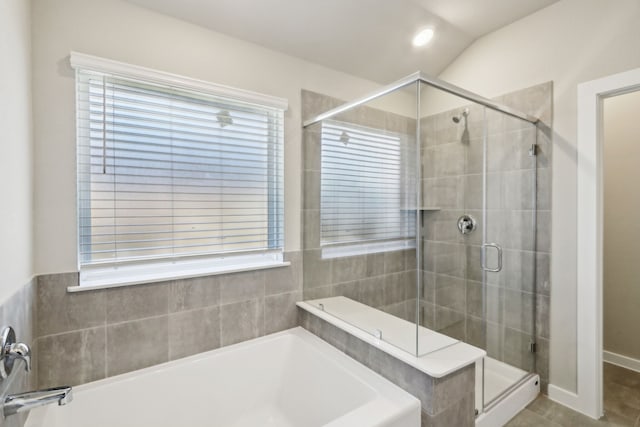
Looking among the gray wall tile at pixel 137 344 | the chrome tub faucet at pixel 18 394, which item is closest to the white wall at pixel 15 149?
the chrome tub faucet at pixel 18 394

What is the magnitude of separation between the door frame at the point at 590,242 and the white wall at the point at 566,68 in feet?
0.16

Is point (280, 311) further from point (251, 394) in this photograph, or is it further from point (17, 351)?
point (17, 351)

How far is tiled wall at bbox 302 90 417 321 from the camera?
6.78ft

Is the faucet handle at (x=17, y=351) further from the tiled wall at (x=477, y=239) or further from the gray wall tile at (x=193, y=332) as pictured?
the tiled wall at (x=477, y=239)

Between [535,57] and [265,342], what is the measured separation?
2714 millimetres

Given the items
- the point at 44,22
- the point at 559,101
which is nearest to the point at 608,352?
the point at 559,101

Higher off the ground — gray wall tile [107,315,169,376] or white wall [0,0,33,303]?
white wall [0,0,33,303]

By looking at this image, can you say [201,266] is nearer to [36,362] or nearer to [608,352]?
[36,362]

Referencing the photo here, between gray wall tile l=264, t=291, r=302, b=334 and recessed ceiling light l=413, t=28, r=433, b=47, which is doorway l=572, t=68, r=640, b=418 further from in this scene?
gray wall tile l=264, t=291, r=302, b=334

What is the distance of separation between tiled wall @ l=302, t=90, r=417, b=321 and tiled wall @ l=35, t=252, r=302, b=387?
8.0 inches

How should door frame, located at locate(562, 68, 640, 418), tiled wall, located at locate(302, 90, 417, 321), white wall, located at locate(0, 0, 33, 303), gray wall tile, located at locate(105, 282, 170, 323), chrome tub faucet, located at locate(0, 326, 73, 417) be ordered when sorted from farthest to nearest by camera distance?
tiled wall, located at locate(302, 90, 417, 321) → door frame, located at locate(562, 68, 640, 418) → gray wall tile, located at locate(105, 282, 170, 323) → white wall, located at locate(0, 0, 33, 303) → chrome tub faucet, located at locate(0, 326, 73, 417)

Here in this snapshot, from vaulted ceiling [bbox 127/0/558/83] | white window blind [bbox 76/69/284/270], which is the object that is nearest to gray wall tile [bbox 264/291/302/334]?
white window blind [bbox 76/69/284/270]

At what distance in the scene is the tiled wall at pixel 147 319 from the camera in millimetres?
1492

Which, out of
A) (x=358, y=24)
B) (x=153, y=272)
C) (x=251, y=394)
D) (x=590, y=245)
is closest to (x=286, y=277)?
(x=251, y=394)
